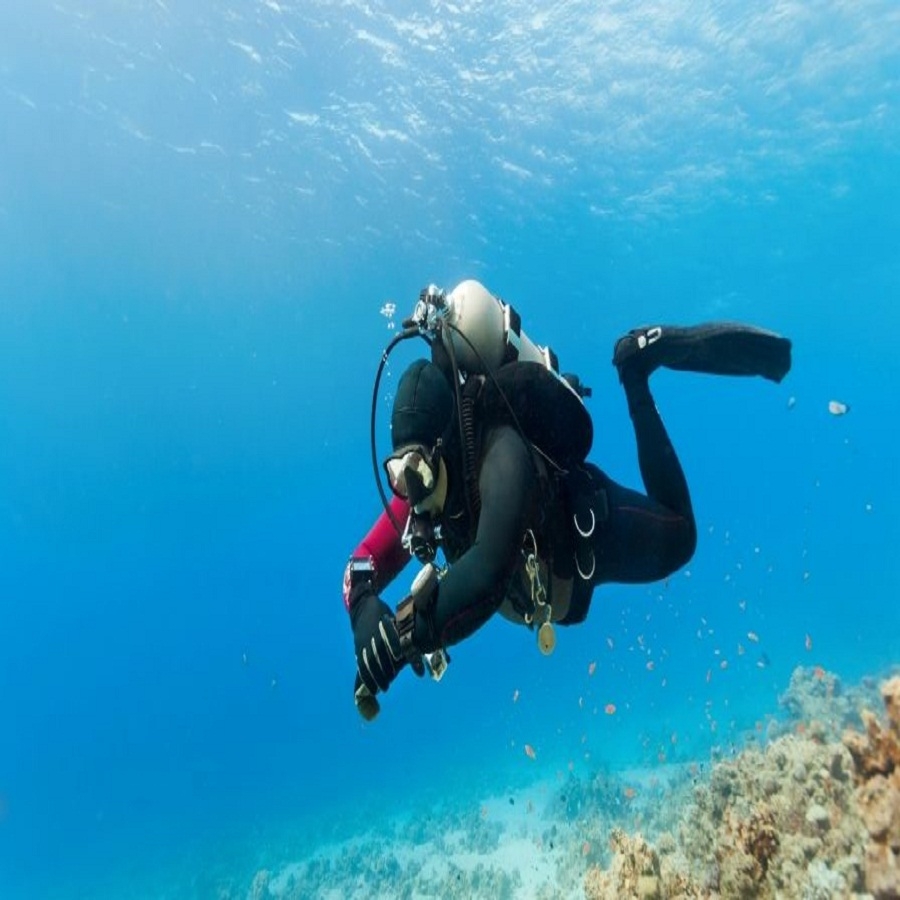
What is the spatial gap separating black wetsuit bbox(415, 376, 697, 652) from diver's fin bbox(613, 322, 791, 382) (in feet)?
0.87

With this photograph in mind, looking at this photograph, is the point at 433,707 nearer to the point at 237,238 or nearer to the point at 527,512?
the point at 237,238

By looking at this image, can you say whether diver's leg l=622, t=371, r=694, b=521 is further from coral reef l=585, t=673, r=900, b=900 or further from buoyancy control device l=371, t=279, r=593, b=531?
coral reef l=585, t=673, r=900, b=900

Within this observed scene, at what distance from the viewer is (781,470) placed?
111 metres

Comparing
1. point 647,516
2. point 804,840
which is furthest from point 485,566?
Result: point 804,840

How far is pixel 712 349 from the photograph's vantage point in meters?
5.14

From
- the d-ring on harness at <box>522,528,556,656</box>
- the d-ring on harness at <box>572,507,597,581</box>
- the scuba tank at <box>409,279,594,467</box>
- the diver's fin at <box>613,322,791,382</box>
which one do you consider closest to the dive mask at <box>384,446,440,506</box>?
the scuba tank at <box>409,279,594,467</box>

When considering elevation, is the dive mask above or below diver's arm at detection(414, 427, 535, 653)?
above

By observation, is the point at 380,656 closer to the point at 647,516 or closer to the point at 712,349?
the point at 647,516

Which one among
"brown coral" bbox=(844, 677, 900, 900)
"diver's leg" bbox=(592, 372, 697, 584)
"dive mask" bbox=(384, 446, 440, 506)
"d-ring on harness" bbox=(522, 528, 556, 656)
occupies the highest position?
"diver's leg" bbox=(592, 372, 697, 584)

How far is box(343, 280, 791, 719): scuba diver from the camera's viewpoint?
306 centimetres

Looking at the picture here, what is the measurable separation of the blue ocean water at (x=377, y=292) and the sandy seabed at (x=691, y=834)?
212 inches

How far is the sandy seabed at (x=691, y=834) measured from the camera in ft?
11.5

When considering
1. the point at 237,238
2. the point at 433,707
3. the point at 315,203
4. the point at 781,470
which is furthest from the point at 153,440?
the point at 781,470

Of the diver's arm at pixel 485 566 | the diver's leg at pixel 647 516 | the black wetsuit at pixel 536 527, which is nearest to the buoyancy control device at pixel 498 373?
the black wetsuit at pixel 536 527
